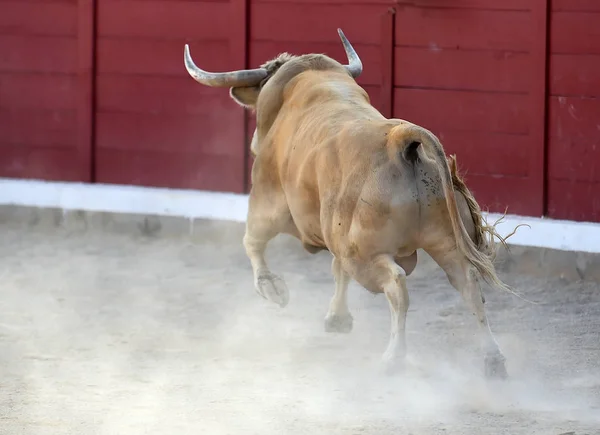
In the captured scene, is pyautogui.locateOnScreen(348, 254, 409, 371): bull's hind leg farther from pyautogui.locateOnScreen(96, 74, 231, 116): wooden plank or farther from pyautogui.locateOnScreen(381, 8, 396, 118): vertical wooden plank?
pyautogui.locateOnScreen(96, 74, 231, 116): wooden plank

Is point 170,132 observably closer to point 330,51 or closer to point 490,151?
point 330,51

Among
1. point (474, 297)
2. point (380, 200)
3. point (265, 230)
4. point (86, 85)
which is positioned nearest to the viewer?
point (380, 200)

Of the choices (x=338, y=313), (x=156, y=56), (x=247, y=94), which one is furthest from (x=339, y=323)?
(x=156, y=56)

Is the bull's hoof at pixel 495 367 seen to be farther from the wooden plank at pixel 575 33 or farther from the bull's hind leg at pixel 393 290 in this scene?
the wooden plank at pixel 575 33

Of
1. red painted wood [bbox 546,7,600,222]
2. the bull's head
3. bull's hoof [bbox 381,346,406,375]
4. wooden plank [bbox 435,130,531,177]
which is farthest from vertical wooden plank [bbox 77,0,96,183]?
bull's hoof [bbox 381,346,406,375]

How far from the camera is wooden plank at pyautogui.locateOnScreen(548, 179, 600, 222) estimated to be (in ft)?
22.1

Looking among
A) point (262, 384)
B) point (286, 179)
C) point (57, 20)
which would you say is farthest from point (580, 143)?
point (57, 20)

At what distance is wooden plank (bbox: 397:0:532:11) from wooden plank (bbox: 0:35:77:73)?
7.65 ft

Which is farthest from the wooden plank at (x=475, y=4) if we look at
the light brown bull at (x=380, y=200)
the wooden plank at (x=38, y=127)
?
the wooden plank at (x=38, y=127)

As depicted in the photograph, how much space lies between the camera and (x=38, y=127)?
335 inches

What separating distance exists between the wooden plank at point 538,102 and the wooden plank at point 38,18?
3.06 m

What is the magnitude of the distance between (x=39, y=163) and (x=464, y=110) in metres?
2.94

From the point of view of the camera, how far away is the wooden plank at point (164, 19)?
25.8 ft

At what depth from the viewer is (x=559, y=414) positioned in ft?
13.7
